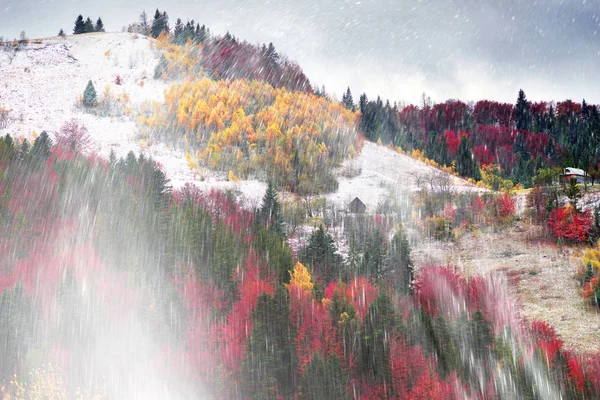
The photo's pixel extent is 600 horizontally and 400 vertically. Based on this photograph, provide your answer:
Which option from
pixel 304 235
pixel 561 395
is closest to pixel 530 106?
pixel 304 235

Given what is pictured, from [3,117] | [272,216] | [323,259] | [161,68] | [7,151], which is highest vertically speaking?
[161,68]

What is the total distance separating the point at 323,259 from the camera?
1816 inches

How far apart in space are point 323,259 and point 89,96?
61650mm

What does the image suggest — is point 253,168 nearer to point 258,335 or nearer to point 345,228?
point 345,228

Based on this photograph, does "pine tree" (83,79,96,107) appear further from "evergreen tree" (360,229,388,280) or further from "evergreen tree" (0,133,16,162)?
"evergreen tree" (360,229,388,280)

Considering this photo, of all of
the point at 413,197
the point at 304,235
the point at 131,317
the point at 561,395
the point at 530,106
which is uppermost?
the point at 530,106

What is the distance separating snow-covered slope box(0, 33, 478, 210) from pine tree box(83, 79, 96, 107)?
82.2 inches

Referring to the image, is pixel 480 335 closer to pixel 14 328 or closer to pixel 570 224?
pixel 570 224

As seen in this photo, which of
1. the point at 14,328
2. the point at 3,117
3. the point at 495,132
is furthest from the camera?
the point at 495,132

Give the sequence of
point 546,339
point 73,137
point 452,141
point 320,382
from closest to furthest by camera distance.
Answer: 1. point 320,382
2. point 546,339
3. point 73,137
4. point 452,141

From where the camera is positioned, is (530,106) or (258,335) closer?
(258,335)

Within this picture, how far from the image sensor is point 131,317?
33344 millimetres

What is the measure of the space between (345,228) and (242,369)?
36772 millimetres

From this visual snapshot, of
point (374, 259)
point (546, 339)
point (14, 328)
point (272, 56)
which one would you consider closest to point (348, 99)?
point (272, 56)
